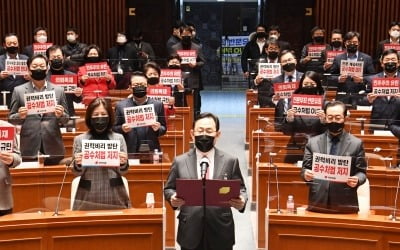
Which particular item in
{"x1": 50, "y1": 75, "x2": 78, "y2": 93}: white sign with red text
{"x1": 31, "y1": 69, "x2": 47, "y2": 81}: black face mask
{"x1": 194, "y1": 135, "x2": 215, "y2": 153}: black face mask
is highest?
{"x1": 31, "y1": 69, "x2": 47, "y2": 81}: black face mask

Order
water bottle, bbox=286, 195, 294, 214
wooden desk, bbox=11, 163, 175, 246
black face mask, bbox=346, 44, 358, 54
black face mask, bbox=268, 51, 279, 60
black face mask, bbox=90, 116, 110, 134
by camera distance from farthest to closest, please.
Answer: black face mask, bbox=346, 44, 358, 54 → black face mask, bbox=268, 51, 279, 60 → wooden desk, bbox=11, 163, 175, 246 → black face mask, bbox=90, 116, 110, 134 → water bottle, bbox=286, 195, 294, 214

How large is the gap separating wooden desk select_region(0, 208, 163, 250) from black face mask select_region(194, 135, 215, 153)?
1.85ft

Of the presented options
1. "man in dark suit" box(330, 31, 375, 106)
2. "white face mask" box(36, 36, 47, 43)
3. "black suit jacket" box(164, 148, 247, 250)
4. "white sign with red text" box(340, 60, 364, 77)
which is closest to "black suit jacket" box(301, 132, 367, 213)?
"black suit jacket" box(164, 148, 247, 250)

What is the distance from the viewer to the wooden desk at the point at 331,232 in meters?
4.80

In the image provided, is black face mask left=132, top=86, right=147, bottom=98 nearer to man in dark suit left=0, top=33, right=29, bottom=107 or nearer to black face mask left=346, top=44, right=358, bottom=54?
man in dark suit left=0, top=33, right=29, bottom=107

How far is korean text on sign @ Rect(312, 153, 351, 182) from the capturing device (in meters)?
5.12

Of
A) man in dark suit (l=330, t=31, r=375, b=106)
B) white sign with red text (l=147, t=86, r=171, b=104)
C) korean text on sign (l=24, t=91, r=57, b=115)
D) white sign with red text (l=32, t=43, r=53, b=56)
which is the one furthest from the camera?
white sign with red text (l=32, t=43, r=53, b=56)

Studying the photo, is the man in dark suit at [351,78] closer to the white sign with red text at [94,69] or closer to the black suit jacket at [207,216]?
the white sign with red text at [94,69]

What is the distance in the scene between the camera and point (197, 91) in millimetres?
11266

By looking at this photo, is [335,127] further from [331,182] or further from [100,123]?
[100,123]

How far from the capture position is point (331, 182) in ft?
17.3

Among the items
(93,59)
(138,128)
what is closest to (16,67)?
(93,59)

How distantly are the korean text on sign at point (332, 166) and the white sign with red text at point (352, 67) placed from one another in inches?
173

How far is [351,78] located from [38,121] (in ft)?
14.3
